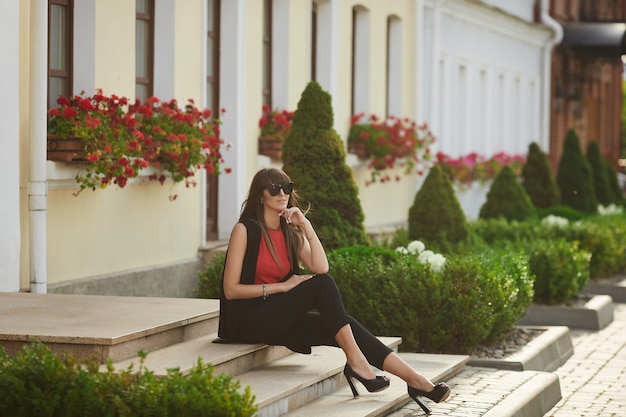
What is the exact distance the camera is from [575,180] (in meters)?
25.0

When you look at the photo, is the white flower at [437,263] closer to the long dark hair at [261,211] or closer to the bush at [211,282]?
the bush at [211,282]

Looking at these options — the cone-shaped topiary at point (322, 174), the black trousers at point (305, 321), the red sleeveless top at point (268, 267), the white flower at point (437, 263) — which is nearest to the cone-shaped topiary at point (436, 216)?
the cone-shaped topiary at point (322, 174)

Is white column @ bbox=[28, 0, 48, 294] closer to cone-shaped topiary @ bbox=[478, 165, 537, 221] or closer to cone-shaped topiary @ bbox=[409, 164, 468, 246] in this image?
cone-shaped topiary @ bbox=[409, 164, 468, 246]

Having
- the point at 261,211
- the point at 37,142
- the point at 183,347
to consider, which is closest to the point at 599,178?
the point at 37,142

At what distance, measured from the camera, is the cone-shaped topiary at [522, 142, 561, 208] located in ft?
75.0

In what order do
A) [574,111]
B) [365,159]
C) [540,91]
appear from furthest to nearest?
[574,111] < [540,91] < [365,159]

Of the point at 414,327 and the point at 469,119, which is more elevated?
the point at 469,119

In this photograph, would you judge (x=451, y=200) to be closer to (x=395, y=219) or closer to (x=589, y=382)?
(x=589, y=382)

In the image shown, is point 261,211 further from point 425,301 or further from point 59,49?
point 59,49

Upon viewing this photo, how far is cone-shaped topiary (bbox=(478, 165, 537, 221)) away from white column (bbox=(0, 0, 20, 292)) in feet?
36.0

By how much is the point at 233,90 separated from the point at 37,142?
4.68 m

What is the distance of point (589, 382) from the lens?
Result: 1163 centimetres

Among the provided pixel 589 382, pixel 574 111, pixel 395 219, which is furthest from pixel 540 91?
pixel 589 382

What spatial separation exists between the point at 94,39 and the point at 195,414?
613 centimetres
